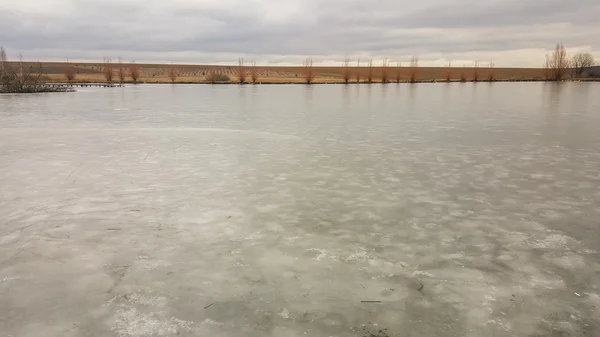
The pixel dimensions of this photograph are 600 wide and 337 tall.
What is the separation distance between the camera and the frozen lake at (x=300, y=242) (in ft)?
9.46

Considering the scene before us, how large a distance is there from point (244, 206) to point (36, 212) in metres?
2.50

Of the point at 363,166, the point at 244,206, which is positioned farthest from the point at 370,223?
the point at 363,166

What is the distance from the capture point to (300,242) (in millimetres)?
4180

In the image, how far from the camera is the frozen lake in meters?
2.88

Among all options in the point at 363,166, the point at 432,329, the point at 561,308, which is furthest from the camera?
the point at 363,166

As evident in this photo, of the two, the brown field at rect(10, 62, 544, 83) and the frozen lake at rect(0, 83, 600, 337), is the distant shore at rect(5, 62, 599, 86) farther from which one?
the frozen lake at rect(0, 83, 600, 337)

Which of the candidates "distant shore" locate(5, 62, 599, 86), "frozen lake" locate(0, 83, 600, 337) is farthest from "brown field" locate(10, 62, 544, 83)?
"frozen lake" locate(0, 83, 600, 337)

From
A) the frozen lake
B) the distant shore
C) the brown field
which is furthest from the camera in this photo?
the brown field

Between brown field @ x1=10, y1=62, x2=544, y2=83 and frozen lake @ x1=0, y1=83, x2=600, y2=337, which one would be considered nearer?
frozen lake @ x1=0, y1=83, x2=600, y2=337

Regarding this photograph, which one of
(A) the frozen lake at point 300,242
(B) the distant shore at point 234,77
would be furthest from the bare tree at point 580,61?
(A) the frozen lake at point 300,242

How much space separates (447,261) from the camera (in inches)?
147

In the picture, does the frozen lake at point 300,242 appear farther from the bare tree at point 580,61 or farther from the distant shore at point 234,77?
the bare tree at point 580,61

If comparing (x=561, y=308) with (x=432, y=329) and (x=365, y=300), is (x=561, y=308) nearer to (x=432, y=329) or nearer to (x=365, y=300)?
(x=432, y=329)

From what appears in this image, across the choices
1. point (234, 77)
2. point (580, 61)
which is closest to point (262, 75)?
point (234, 77)
